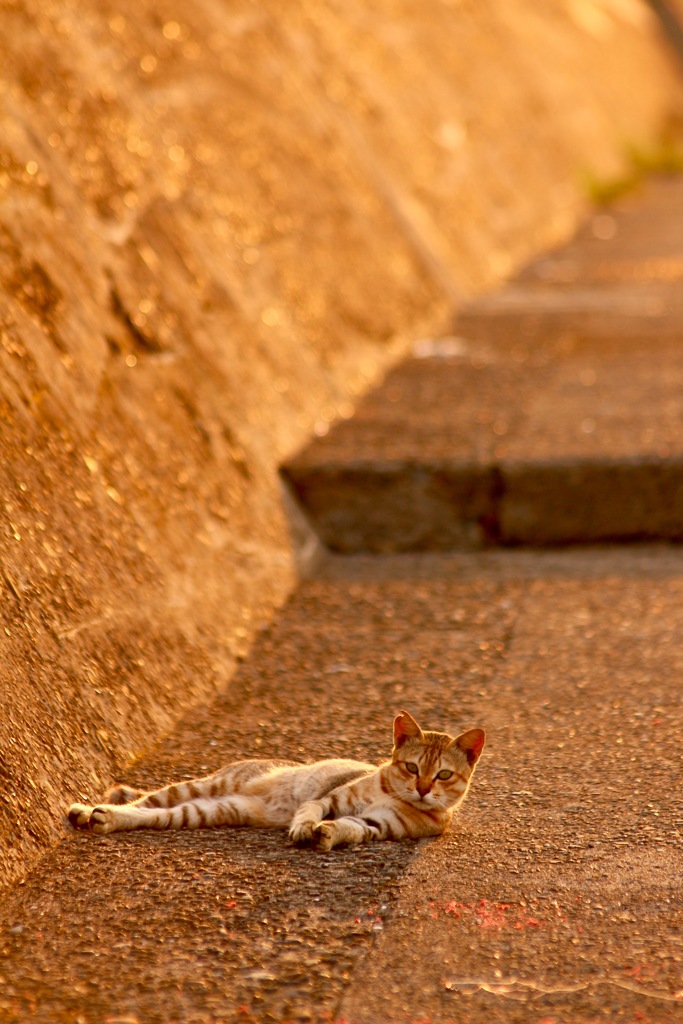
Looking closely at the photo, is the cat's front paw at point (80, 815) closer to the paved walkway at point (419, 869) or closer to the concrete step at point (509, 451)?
the paved walkway at point (419, 869)

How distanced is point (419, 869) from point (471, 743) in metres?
0.34

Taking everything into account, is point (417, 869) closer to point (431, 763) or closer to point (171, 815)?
point (431, 763)

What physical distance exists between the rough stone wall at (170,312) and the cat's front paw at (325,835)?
0.46m

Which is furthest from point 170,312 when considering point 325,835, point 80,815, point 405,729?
point 325,835

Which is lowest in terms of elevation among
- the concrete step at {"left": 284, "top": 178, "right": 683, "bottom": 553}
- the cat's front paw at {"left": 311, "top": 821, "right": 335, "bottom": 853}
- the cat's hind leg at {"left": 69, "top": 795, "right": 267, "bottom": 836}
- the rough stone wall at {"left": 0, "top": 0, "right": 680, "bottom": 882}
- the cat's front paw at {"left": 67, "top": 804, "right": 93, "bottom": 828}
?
the concrete step at {"left": 284, "top": 178, "right": 683, "bottom": 553}

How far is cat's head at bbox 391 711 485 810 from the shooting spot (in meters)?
2.78

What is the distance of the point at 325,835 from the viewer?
2660mm

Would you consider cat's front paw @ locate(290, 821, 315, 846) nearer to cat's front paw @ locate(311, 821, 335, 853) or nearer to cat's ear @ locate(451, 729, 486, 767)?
cat's front paw @ locate(311, 821, 335, 853)

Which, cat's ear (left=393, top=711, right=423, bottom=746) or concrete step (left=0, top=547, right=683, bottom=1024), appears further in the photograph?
cat's ear (left=393, top=711, right=423, bottom=746)

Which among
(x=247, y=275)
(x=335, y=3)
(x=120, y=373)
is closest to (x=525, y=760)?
(x=120, y=373)

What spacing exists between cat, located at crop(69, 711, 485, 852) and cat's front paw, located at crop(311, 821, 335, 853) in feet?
0.04

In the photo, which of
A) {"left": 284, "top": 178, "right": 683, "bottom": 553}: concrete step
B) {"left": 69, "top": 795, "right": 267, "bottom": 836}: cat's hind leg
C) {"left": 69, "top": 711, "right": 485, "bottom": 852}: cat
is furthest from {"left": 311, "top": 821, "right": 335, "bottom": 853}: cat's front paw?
{"left": 284, "top": 178, "right": 683, "bottom": 553}: concrete step

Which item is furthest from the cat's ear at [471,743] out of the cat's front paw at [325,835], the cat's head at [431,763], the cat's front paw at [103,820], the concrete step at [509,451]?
the concrete step at [509,451]

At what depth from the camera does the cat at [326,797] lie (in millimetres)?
2734
